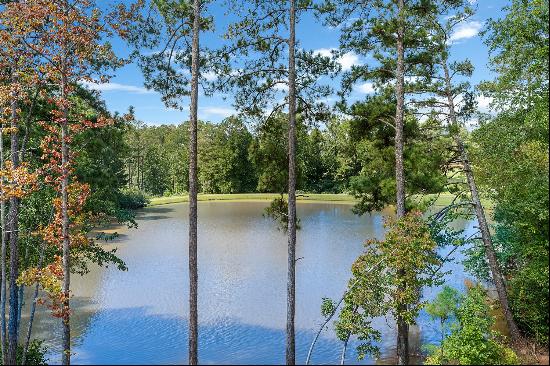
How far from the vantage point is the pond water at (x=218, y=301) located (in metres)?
15.8

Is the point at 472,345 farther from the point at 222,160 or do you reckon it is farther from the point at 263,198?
the point at 222,160

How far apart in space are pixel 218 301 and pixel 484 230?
11382mm

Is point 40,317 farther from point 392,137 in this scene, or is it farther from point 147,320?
point 392,137

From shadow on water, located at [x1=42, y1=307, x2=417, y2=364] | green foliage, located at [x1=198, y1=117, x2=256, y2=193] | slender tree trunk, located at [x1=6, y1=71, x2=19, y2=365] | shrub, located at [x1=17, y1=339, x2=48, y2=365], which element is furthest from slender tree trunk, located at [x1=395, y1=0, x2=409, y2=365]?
green foliage, located at [x1=198, y1=117, x2=256, y2=193]

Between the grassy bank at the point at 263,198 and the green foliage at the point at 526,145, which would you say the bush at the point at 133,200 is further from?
the green foliage at the point at 526,145

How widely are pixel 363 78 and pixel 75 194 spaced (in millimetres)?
9438

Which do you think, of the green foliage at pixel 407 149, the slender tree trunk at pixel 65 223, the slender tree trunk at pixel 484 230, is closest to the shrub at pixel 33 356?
the slender tree trunk at pixel 65 223

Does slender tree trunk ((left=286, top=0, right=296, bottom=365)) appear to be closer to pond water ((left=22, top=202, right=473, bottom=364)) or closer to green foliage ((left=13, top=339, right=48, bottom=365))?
pond water ((left=22, top=202, right=473, bottom=364))

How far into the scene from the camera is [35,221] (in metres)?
15.0

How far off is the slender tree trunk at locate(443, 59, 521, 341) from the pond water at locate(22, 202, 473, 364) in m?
2.82

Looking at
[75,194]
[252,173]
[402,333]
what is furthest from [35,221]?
[252,173]

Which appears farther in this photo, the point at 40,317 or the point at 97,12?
the point at 40,317

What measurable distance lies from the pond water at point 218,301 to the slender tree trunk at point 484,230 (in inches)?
111

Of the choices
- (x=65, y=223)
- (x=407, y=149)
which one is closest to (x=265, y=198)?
(x=407, y=149)
